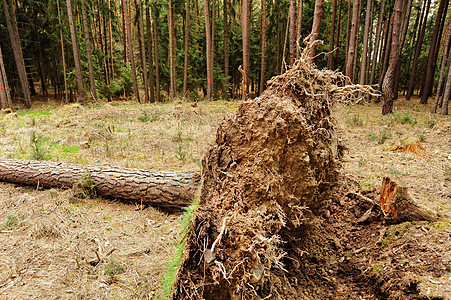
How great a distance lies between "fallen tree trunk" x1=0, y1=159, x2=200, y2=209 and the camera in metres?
4.04

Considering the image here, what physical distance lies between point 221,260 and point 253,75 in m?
21.5

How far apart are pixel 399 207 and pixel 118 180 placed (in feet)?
14.0

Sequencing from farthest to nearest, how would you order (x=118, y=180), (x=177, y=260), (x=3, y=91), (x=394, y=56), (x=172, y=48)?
(x=172, y=48)
(x=3, y=91)
(x=394, y=56)
(x=118, y=180)
(x=177, y=260)

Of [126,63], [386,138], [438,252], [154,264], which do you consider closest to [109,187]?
A: [154,264]

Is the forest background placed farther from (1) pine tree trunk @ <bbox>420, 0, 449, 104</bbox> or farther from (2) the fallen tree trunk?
(2) the fallen tree trunk

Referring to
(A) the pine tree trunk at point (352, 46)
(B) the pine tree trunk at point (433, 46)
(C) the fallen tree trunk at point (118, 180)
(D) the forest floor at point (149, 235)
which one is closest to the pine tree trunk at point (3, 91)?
(D) the forest floor at point (149, 235)

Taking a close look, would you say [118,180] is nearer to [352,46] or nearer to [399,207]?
[399,207]

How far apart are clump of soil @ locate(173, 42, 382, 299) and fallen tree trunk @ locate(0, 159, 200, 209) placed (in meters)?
1.87

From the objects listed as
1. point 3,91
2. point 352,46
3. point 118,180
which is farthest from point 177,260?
point 3,91

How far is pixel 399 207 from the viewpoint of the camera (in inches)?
112

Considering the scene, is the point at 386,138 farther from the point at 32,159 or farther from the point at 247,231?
the point at 32,159

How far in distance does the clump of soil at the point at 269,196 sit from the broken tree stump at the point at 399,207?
74 cm

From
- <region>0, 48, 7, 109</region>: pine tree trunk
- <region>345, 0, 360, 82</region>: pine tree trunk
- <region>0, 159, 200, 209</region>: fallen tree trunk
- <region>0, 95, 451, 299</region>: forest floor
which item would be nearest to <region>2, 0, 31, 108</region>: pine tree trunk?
<region>0, 48, 7, 109</region>: pine tree trunk

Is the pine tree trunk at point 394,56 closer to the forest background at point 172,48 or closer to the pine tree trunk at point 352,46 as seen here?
the pine tree trunk at point 352,46
